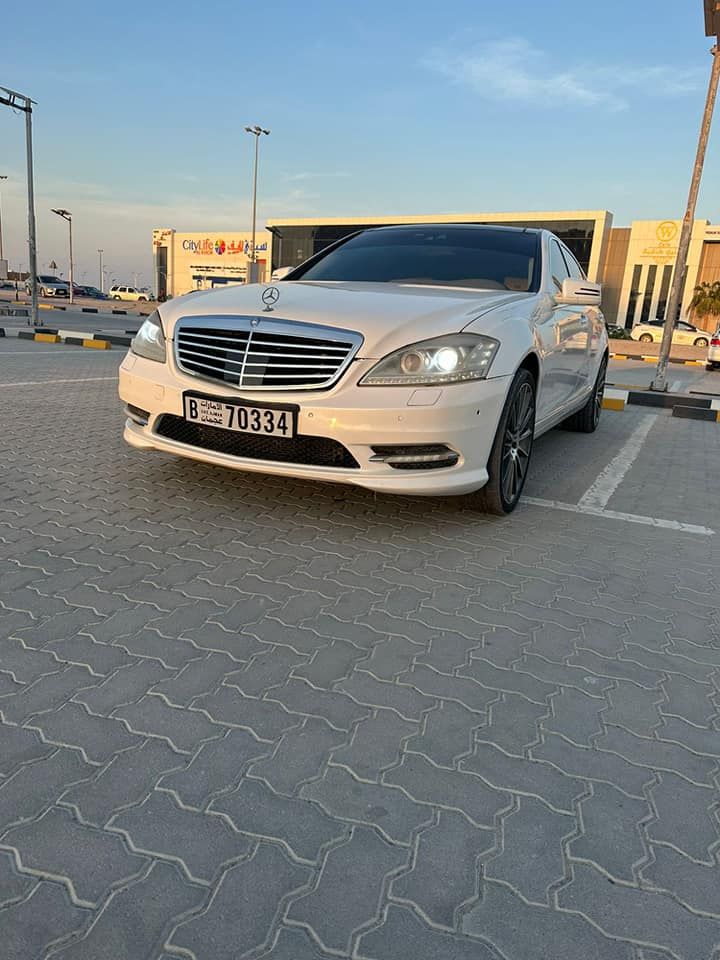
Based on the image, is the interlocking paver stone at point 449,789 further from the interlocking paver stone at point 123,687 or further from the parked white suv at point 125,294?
the parked white suv at point 125,294

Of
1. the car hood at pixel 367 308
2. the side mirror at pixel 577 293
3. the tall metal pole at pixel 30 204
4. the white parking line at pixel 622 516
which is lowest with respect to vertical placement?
the white parking line at pixel 622 516

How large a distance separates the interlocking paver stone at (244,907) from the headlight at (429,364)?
7.08 feet

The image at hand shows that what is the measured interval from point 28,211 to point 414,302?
46.7 ft

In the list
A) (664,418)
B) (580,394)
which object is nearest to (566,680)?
(580,394)

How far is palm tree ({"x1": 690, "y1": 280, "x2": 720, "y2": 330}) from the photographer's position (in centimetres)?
4383

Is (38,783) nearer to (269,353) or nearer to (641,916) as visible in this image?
(641,916)

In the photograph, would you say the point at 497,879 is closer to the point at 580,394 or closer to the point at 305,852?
the point at 305,852

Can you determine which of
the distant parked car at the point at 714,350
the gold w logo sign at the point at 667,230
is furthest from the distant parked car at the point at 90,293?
the distant parked car at the point at 714,350

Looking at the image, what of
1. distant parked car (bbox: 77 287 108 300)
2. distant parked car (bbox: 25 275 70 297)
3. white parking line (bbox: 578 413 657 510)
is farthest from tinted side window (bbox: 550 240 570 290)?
distant parked car (bbox: 77 287 108 300)

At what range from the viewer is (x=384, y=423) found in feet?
10.5

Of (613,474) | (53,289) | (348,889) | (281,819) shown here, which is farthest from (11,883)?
(53,289)

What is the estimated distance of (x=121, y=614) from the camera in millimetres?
2473

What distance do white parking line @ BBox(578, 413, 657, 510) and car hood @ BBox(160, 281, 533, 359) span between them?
4.53ft

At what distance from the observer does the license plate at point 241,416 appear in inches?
128
